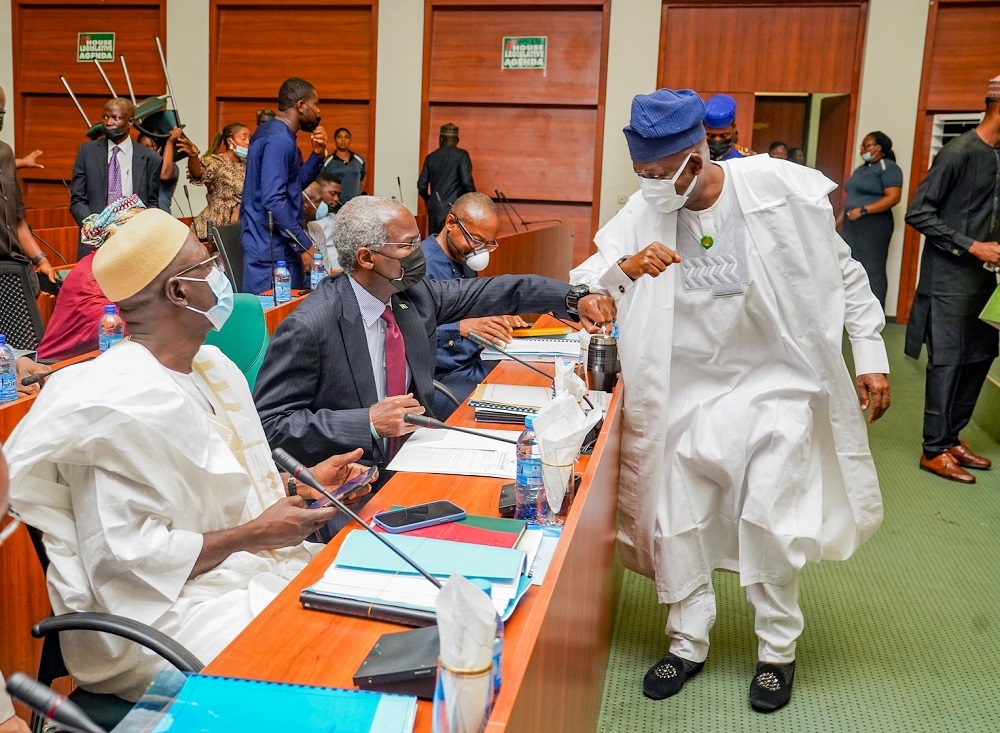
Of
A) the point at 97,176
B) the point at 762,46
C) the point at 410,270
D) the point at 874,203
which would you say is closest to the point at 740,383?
the point at 410,270

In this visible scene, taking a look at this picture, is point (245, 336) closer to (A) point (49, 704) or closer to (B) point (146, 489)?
(B) point (146, 489)

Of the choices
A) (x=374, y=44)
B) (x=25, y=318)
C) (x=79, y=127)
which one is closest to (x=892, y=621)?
(x=25, y=318)

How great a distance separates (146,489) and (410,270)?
3.50 feet

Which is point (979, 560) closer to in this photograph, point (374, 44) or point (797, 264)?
point (797, 264)

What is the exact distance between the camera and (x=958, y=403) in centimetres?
432

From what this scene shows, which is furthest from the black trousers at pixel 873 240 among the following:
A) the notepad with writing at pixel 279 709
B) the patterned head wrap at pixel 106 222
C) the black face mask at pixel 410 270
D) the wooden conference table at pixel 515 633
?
the notepad with writing at pixel 279 709

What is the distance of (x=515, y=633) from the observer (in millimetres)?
1295

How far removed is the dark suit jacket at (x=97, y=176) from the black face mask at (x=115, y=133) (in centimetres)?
13

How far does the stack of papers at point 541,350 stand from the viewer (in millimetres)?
3211

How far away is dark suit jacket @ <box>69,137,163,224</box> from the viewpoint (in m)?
6.05

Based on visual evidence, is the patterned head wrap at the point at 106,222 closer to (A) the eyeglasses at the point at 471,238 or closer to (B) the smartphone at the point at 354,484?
(A) the eyeglasses at the point at 471,238

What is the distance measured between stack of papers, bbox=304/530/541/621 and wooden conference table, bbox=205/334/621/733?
34 millimetres

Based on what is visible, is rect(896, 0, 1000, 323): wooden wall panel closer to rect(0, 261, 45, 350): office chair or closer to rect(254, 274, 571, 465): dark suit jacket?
rect(254, 274, 571, 465): dark suit jacket

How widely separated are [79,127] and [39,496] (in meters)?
9.37
